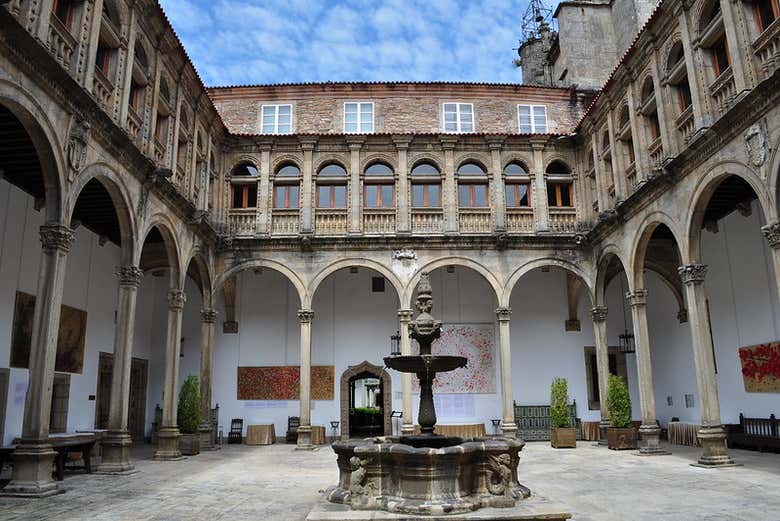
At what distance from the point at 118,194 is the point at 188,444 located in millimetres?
6587

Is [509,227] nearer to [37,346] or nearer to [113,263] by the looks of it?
[113,263]

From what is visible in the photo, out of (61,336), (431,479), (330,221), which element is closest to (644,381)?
(330,221)

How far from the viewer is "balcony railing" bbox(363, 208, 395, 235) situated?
18312mm

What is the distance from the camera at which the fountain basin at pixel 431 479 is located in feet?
22.5

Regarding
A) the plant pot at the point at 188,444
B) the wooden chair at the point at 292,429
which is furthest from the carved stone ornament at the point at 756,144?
the wooden chair at the point at 292,429

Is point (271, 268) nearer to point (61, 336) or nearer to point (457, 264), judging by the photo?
point (457, 264)

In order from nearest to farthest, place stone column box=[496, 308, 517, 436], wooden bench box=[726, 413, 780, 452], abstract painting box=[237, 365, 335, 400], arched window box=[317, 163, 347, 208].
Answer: wooden bench box=[726, 413, 780, 452] → stone column box=[496, 308, 517, 436] → arched window box=[317, 163, 347, 208] → abstract painting box=[237, 365, 335, 400]

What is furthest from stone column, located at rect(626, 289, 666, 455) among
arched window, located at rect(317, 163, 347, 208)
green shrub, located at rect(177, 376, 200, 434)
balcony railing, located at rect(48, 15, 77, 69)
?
balcony railing, located at rect(48, 15, 77, 69)

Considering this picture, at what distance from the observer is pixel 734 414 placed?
15.6m

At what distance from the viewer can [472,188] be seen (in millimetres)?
18953

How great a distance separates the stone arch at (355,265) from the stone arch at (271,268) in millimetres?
236

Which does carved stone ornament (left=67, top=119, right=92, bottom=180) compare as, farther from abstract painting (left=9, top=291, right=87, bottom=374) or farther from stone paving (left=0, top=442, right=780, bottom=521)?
stone paving (left=0, top=442, right=780, bottom=521)

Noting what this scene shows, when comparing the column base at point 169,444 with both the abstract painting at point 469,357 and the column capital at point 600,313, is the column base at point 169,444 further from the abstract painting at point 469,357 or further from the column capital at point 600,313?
the column capital at point 600,313

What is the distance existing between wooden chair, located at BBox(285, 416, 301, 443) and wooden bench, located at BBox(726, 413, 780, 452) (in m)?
12.0
